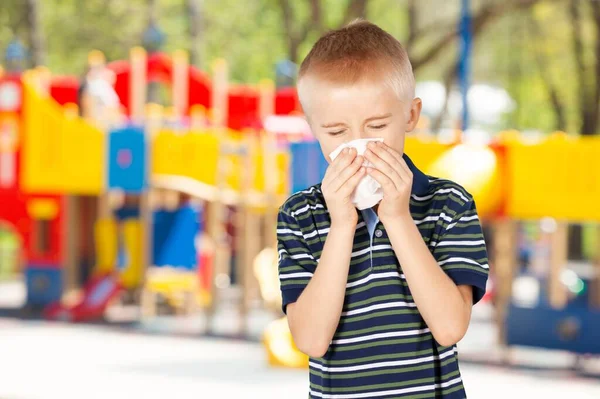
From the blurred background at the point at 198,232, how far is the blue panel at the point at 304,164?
19 millimetres

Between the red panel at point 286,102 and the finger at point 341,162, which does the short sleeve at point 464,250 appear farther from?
the red panel at point 286,102

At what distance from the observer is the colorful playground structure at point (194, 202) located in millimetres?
8430

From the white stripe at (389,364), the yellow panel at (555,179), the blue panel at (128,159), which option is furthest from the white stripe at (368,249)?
the blue panel at (128,159)

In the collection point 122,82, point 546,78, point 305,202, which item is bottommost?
point 305,202

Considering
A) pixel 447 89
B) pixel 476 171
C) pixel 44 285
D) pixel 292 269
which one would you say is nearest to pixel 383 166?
pixel 292 269

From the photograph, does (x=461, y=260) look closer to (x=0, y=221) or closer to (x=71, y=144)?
(x=71, y=144)

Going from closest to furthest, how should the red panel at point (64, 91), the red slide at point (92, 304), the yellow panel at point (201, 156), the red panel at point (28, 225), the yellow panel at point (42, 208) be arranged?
the red slide at point (92, 304) < the yellow panel at point (201, 156) < the red panel at point (28, 225) < the yellow panel at point (42, 208) < the red panel at point (64, 91)

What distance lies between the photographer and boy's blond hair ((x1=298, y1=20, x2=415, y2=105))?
209cm

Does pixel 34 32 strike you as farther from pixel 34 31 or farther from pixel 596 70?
pixel 596 70

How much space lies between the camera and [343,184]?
6.67 feet

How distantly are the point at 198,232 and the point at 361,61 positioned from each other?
11.2 metres

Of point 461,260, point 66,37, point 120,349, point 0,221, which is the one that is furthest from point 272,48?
point 461,260

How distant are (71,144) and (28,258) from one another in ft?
4.76

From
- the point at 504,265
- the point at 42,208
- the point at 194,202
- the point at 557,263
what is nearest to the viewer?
the point at 557,263
